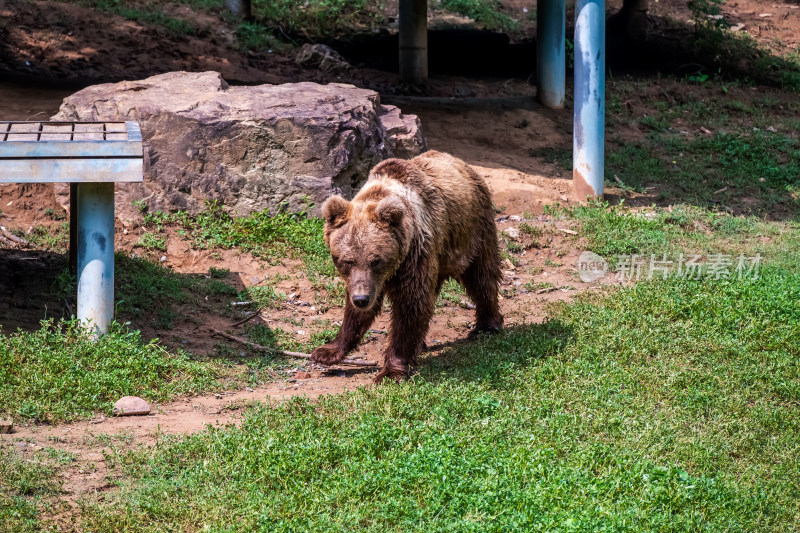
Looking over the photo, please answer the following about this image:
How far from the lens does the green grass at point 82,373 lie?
5332mm

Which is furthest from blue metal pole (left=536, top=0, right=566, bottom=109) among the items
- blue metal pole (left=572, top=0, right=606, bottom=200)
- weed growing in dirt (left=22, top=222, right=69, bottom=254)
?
weed growing in dirt (left=22, top=222, right=69, bottom=254)

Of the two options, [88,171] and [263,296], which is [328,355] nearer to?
[263,296]

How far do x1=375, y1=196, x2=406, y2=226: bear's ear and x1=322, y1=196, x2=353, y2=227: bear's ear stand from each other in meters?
0.25

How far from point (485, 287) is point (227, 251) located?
285 cm

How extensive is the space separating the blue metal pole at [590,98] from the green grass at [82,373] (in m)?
6.10

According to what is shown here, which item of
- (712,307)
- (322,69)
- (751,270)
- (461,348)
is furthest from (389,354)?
(322,69)

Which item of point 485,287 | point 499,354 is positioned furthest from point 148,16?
point 499,354

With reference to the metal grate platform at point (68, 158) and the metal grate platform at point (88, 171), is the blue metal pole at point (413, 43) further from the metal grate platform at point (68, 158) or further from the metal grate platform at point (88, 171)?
the metal grate platform at point (68, 158)

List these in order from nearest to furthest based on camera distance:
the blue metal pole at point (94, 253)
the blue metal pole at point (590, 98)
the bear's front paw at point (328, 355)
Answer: the blue metal pole at point (94, 253), the bear's front paw at point (328, 355), the blue metal pole at point (590, 98)

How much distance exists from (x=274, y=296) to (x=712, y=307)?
392cm

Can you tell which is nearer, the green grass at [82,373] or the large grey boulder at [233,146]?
the green grass at [82,373]

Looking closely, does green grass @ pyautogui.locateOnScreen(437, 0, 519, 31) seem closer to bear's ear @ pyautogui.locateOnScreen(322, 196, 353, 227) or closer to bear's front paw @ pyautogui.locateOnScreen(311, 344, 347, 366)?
bear's front paw @ pyautogui.locateOnScreen(311, 344, 347, 366)

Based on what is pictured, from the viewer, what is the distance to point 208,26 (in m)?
17.1

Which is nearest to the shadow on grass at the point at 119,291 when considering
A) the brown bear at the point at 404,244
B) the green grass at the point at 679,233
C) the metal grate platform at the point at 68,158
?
the metal grate platform at the point at 68,158
